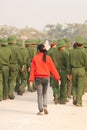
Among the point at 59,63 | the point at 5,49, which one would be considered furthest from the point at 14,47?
the point at 59,63

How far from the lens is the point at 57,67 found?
52.6 feet

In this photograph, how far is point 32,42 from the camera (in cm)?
2000

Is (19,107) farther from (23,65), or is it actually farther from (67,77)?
(23,65)

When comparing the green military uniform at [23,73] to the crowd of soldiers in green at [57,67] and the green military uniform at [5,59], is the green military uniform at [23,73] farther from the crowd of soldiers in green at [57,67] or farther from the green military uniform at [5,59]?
the green military uniform at [5,59]

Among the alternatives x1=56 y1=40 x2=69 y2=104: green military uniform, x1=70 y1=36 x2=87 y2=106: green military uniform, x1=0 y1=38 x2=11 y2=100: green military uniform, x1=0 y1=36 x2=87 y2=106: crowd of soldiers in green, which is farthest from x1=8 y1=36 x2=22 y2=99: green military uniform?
x1=70 y1=36 x2=87 y2=106: green military uniform

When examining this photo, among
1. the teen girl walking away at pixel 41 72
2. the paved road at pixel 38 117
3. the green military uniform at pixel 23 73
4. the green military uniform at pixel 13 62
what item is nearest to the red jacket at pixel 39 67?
the teen girl walking away at pixel 41 72

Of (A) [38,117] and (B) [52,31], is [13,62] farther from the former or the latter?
(B) [52,31]

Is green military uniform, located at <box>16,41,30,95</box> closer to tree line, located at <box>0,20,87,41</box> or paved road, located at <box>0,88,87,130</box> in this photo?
paved road, located at <box>0,88,87,130</box>

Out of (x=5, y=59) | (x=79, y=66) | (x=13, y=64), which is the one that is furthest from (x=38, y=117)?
(x=13, y=64)

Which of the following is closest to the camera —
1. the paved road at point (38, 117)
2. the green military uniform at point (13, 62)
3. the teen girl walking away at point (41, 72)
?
the paved road at point (38, 117)

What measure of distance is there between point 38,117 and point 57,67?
133 inches

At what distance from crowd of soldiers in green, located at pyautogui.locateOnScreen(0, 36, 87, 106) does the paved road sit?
461 millimetres

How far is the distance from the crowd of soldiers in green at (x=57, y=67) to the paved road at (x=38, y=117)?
0.46 metres

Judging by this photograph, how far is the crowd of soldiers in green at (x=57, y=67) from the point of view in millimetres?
15344
